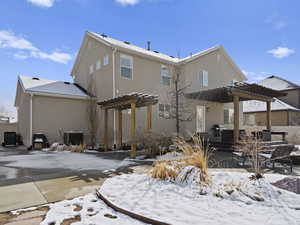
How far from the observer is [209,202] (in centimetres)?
338

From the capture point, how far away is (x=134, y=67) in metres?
13.7

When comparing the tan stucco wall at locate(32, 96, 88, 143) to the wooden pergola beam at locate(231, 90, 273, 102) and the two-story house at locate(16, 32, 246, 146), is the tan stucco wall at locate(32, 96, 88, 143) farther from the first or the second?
the wooden pergola beam at locate(231, 90, 273, 102)

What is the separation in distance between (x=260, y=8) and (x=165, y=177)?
978 cm

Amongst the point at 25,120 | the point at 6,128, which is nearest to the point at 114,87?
the point at 25,120

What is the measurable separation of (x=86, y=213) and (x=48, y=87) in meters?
12.1

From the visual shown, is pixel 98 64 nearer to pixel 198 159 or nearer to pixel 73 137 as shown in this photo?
pixel 73 137

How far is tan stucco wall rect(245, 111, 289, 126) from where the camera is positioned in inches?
823

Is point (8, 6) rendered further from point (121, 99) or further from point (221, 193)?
point (221, 193)

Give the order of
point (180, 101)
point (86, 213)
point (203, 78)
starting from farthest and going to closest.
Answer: point (203, 78) → point (180, 101) → point (86, 213)

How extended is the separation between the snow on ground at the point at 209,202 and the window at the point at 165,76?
1125 centimetres

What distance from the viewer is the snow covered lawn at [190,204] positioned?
9.36 feet

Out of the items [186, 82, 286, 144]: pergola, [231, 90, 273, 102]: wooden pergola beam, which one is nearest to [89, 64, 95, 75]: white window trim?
[186, 82, 286, 144]: pergola

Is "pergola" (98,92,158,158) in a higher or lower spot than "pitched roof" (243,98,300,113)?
lower

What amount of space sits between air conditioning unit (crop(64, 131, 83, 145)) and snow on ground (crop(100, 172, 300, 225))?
8.82 meters
